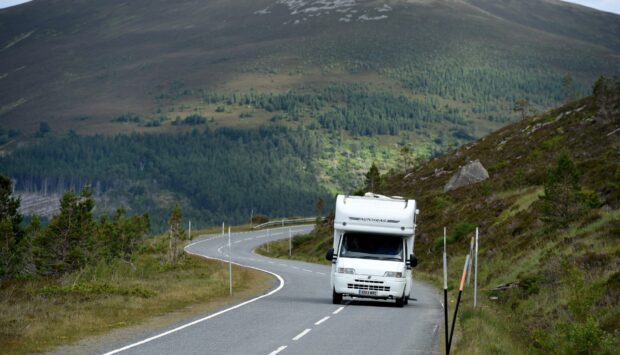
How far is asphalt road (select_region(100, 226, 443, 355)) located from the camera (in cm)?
1684

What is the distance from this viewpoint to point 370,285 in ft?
88.8

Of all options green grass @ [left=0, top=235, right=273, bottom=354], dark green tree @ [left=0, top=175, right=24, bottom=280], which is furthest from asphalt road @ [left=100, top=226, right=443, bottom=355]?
dark green tree @ [left=0, top=175, right=24, bottom=280]

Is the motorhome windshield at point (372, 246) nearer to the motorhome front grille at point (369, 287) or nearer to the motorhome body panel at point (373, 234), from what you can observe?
the motorhome body panel at point (373, 234)

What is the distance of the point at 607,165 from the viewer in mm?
44000

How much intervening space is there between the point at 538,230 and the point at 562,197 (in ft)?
7.54

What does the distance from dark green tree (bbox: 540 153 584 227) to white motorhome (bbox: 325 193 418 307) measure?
29.3ft

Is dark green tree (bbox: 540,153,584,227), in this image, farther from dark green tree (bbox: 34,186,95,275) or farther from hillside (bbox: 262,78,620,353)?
dark green tree (bbox: 34,186,95,275)

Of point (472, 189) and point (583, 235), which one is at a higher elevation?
point (583, 235)

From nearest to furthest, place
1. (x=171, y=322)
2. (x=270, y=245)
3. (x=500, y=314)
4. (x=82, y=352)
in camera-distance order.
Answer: (x=82, y=352) < (x=171, y=322) < (x=500, y=314) < (x=270, y=245)

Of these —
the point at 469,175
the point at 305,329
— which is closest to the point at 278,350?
the point at 305,329

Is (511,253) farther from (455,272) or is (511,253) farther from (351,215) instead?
(351,215)

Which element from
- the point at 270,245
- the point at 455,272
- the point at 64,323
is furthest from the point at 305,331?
the point at 270,245

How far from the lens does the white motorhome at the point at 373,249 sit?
1064 inches

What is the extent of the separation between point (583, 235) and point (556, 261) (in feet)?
9.52
